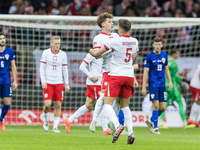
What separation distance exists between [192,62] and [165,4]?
4887 mm

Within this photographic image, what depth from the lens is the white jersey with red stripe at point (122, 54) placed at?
777 centimetres

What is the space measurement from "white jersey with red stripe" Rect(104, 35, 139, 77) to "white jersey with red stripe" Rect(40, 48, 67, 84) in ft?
12.3

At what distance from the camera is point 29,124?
14125mm

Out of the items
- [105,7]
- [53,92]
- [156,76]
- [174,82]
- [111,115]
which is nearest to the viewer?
[111,115]

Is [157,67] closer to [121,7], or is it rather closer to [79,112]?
[79,112]

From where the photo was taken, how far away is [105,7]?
60.7 feet

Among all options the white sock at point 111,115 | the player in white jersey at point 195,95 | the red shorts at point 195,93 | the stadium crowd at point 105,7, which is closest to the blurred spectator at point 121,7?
the stadium crowd at point 105,7

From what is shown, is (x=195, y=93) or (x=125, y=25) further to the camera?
(x=195, y=93)

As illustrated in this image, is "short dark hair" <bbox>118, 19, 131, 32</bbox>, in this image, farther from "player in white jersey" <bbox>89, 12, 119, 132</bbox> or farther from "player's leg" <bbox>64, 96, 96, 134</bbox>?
"player's leg" <bbox>64, 96, 96, 134</bbox>

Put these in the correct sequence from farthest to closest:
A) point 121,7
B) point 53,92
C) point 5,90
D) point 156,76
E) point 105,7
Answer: point 121,7 < point 105,7 < point 5,90 < point 53,92 < point 156,76

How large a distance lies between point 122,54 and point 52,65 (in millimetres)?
3945

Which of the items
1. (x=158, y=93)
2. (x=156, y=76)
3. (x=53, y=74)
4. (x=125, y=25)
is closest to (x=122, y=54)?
(x=125, y=25)

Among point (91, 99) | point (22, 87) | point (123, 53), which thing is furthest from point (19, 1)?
point (123, 53)

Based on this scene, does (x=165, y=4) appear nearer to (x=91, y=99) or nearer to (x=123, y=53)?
(x=91, y=99)
